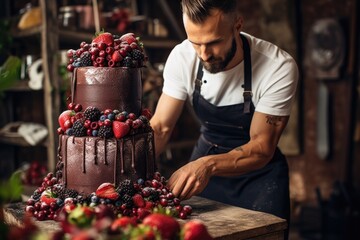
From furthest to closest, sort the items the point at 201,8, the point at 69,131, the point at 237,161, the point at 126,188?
the point at 237,161
the point at 201,8
the point at 69,131
the point at 126,188

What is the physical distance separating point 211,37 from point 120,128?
63 cm

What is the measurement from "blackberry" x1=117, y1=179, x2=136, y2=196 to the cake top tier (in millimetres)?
480

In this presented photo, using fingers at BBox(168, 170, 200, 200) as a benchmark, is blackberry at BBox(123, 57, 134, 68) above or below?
above

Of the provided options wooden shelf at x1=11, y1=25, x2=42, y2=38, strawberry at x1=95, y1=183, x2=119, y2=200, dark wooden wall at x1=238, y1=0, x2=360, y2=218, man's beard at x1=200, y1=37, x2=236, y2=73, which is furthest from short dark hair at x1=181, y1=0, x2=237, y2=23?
dark wooden wall at x1=238, y1=0, x2=360, y2=218

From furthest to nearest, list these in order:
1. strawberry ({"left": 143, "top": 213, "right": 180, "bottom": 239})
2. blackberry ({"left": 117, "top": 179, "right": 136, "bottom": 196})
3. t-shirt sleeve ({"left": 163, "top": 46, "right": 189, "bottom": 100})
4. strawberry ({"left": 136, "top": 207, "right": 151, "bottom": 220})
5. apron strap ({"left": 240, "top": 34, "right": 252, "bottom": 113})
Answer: t-shirt sleeve ({"left": 163, "top": 46, "right": 189, "bottom": 100}), apron strap ({"left": 240, "top": 34, "right": 252, "bottom": 113}), blackberry ({"left": 117, "top": 179, "right": 136, "bottom": 196}), strawberry ({"left": 136, "top": 207, "right": 151, "bottom": 220}), strawberry ({"left": 143, "top": 213, "right": 180, "bottom": 239})

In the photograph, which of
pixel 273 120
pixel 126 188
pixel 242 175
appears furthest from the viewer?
pixel 242 175

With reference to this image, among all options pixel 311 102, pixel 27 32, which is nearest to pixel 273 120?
pixel 27 32

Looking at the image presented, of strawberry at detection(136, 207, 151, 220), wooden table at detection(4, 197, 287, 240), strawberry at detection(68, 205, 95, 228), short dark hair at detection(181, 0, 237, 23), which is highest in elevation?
short dark hair at detection(181, 0, 237, 23)

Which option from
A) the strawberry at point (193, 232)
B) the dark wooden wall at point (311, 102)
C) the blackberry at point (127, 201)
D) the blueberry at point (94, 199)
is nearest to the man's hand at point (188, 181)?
the blackberry at point (127, 201)

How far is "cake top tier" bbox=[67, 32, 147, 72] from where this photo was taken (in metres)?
2.29

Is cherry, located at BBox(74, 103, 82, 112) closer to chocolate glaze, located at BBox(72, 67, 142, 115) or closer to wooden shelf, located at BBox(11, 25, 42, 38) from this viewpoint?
chocolate glaze, located at BBox(72, 67, 142, 115)

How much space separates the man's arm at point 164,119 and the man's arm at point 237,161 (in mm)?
447

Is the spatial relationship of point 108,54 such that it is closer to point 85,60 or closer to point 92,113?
point 85,60

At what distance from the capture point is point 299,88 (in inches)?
228
